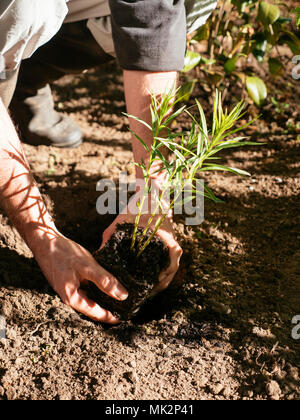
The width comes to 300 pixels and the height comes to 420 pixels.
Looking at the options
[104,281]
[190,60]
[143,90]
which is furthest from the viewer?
[190,60]

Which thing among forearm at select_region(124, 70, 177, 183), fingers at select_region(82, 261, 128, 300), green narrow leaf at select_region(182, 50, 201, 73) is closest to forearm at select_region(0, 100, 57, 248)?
fingers at select_region(82, 261, 128, 300)

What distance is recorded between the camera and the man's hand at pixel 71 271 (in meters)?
1.52

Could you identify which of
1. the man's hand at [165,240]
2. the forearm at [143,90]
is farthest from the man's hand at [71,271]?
the forearm at [143,90]

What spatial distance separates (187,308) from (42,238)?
61 centimetres

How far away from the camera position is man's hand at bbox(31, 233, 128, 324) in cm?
152

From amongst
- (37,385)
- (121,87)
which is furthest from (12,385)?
(121,87)

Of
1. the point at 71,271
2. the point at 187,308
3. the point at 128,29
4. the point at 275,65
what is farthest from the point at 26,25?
the point at 275,65

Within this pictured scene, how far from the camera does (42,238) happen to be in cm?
155

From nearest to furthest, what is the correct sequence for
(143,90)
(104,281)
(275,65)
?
(104,281)
(143,90)
(275,65)

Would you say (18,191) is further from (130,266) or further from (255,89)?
(255,89)

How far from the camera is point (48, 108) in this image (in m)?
2.53

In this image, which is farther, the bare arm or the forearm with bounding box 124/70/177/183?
the forearm with bounding box 124/70/177/183

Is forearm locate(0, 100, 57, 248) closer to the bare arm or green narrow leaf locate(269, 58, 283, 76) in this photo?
the bare arm
